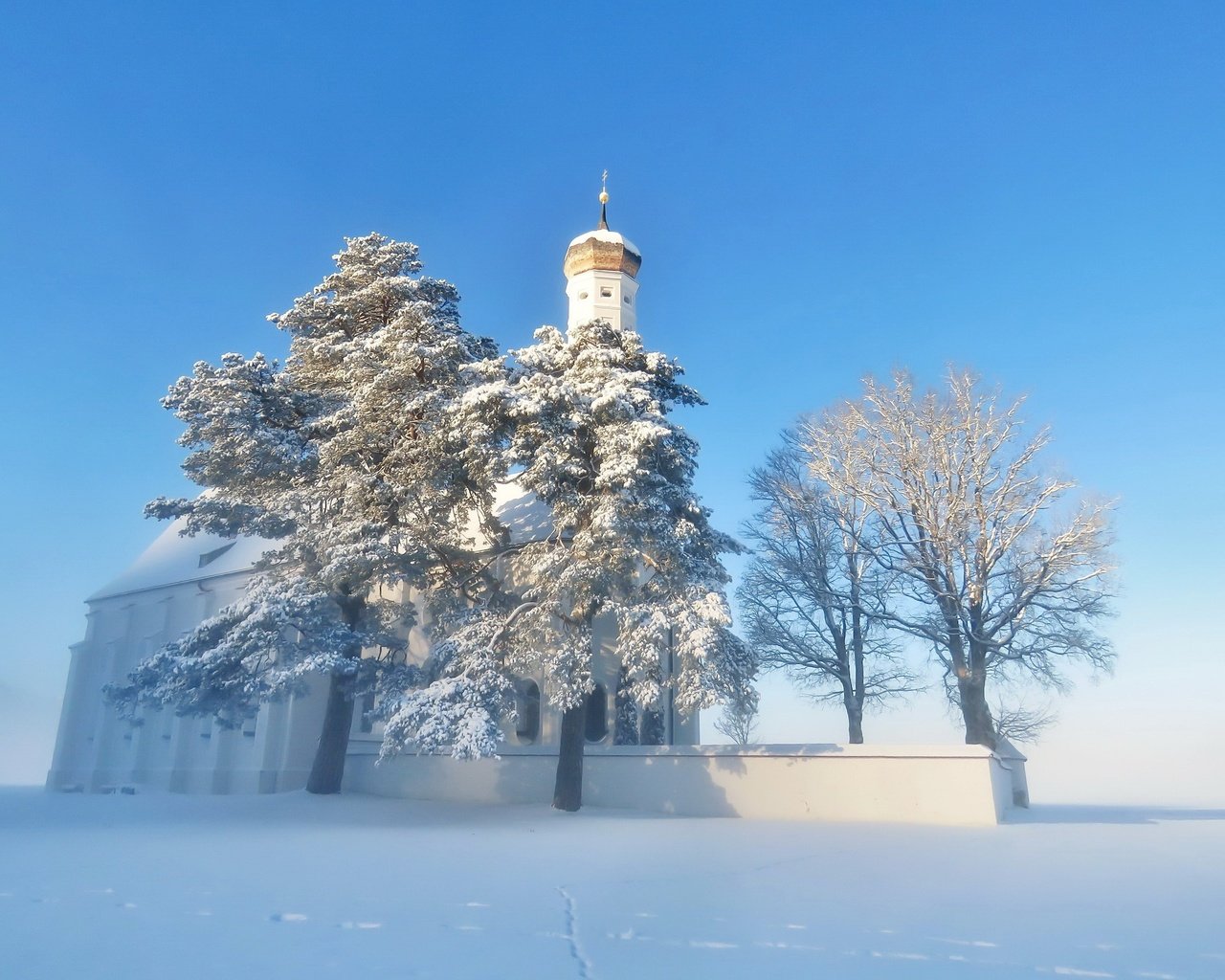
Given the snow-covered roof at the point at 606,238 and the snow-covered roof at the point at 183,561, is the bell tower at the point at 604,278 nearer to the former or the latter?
the snow-covered roof at the point at 606,238

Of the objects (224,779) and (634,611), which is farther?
(224,779)

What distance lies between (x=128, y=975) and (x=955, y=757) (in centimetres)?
1549

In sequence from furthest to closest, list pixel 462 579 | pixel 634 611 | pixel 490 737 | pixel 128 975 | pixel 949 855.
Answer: pixel 462 579 → pixel 634 611 → pixel 490 737 → pixel 949 855 → pixel 128 975

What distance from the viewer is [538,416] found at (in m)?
18.9

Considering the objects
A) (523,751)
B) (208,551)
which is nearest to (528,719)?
(523,751)

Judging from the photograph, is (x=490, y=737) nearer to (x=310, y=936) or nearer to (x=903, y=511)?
(x=310, y=936)

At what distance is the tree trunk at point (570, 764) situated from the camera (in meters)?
19.7

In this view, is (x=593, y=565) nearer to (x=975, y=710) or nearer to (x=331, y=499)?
(x=331, y=499)

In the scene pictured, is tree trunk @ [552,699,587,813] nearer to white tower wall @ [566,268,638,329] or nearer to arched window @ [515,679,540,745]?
arched window @ [515,679,540,745]

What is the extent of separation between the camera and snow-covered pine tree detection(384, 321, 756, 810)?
1772cm

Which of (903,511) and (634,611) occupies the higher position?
(903,511)

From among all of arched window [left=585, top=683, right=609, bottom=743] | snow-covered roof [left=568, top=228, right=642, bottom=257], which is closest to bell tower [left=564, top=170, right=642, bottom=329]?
snow-covered roof [left=568, top=228, right=642, bottom=257]

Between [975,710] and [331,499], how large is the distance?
16255 millimetres

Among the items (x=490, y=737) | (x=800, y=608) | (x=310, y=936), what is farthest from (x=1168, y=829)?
(x=310, y=936)
